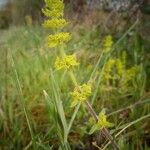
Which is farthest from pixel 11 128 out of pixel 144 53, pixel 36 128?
pixel 144 53

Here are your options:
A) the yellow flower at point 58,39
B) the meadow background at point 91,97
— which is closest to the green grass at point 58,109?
the meadow background at point 91,97

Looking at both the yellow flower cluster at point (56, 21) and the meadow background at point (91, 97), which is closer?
the yellow flower cluster at point (56, 21)

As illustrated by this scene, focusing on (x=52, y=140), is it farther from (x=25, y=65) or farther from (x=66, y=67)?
(x=25, y=65)

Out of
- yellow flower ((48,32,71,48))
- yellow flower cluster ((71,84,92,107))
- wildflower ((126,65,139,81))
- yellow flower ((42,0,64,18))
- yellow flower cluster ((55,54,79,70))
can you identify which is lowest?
wildflower ((126,65,139,81))

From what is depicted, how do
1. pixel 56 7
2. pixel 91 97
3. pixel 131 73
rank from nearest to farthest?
pixel 56 7, pixel 91 97, pixel 131 73

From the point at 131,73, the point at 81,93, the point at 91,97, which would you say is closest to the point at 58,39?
the point at 81,93

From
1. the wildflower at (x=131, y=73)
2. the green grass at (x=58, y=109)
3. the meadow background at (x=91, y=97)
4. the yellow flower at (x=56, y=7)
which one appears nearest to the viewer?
the yellow flower at (x=56, y=7)

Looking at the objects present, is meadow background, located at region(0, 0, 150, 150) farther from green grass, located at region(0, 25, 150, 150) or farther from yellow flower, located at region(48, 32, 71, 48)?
yellow flower, located at region(48, 32, 71, 48)

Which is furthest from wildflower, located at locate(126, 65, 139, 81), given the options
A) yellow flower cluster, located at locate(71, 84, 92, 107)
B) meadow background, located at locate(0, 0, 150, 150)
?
yellow flower cluster, located at locate(71, 84, 92, 107)

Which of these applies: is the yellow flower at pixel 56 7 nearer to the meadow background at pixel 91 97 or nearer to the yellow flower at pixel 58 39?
the yellow flower at pixel 58 39

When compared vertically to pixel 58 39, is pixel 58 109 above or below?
below

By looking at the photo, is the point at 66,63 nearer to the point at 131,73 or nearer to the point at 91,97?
the point at 91,97
